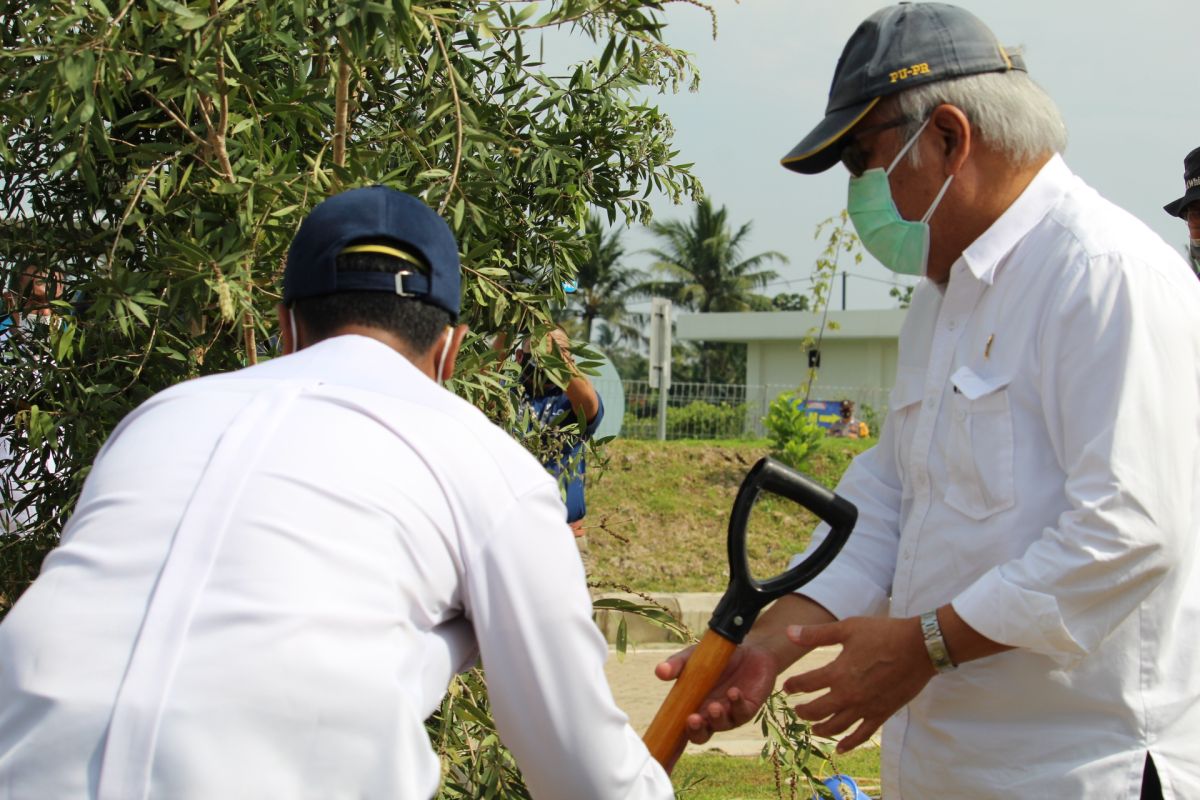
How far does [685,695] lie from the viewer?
2473 millimetres

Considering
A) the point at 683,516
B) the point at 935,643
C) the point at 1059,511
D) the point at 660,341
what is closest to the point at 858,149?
the point at 1059,511

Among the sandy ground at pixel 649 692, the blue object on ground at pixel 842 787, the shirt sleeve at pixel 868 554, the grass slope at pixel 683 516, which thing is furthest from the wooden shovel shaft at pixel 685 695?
the grass slope at pixel 683 516

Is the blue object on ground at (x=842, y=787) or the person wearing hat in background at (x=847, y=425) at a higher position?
the blue object on ground at (x=842, y=787)

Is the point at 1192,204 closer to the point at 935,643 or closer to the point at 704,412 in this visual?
the point at 935,643

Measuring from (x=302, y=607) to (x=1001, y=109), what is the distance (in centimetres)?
168

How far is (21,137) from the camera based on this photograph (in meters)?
3.02

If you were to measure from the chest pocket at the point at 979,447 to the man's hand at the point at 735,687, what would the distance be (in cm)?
54

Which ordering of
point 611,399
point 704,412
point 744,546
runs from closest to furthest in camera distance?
1. point 744,546
2. point 611,399
3. point 704,412

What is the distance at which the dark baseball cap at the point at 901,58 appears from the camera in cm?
251

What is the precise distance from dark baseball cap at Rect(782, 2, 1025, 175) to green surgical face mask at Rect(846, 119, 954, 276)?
115mm

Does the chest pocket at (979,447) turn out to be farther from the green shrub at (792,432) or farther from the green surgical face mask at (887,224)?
the green shrub at (792,432)

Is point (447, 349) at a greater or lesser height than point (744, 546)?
greater

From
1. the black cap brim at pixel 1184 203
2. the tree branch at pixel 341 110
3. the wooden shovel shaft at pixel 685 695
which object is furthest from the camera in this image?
the black cap brim at pixel 1184 203

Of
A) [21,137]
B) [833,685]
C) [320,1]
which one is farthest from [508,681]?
[21,137]
